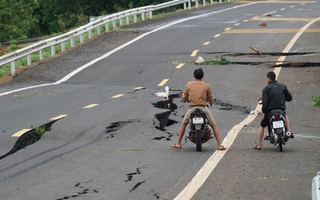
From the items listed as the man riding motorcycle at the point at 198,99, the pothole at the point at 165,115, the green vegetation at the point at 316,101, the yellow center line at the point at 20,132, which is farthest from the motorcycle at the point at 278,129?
the green vegetation at the point at 316,101

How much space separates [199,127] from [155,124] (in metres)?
3.21

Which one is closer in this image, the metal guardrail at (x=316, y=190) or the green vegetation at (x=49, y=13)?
the metal guardrail at (x=316, y=190)

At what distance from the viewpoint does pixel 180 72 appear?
27.9 meters

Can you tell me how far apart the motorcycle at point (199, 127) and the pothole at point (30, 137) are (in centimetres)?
315

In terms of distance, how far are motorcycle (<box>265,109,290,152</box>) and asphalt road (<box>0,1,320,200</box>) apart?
24 cm

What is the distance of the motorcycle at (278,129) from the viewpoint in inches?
583

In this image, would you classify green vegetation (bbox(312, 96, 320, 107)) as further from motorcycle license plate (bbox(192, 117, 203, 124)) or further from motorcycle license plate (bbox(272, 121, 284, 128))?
motorcycle license plate (bbox(192, 117, 203, 124))

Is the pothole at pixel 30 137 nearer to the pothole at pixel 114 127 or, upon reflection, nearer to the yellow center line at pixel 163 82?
the pothole at pixel 114 127

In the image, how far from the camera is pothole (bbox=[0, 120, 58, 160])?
14.6 metres

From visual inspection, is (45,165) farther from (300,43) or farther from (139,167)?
(300,43)

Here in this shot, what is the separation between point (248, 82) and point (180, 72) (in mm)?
3100

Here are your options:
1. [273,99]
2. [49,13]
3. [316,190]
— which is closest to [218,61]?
[273,99]

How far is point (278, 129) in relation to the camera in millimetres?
14836

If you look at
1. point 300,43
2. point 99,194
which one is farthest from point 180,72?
point 99,194
